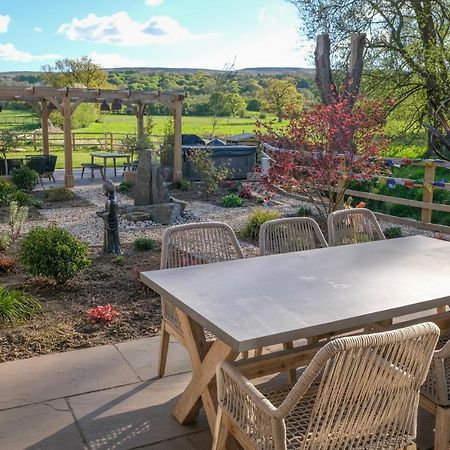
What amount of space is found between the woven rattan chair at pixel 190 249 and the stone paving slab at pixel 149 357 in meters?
0.11

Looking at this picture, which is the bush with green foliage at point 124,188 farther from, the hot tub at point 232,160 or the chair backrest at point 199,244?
the chair backrest at point 199,244

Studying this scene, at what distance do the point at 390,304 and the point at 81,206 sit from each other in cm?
839

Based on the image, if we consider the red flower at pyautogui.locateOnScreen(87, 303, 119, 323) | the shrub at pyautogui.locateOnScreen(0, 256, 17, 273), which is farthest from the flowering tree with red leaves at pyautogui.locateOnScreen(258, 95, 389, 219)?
the red flower at pyautogui.locateOnScreen(87, 303, 119, 323)

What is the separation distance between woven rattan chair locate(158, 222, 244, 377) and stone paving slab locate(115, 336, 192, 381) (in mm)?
107

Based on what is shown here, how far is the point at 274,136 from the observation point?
22.7 feet

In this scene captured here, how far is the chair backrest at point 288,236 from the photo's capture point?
354 centimetres

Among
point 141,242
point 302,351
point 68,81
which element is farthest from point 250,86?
point 302,351

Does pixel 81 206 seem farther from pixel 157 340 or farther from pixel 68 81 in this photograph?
pixel 68 81

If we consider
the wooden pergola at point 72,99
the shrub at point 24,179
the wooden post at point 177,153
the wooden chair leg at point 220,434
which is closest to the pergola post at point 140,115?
the wooden pergola at point 72,99

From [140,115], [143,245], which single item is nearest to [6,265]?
[143,245]

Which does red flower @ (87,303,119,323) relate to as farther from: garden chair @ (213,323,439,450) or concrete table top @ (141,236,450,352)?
garden chair @ (213,323,439,450)

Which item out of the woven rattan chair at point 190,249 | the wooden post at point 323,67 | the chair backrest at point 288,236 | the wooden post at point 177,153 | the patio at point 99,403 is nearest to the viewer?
the patio at point 99,403

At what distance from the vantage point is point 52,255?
177 inches

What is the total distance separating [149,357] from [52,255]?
1.56 metres
